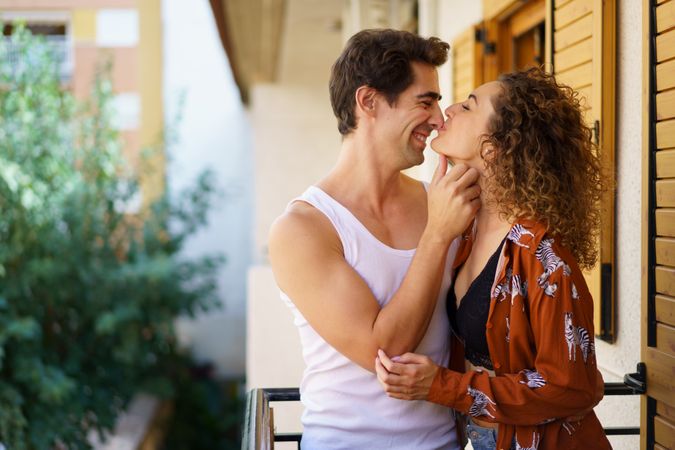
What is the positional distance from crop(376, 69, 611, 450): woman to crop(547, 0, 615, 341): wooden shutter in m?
0.55

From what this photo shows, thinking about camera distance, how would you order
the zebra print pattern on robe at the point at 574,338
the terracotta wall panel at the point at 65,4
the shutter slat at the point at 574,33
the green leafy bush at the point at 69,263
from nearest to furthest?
the zebra print pattern on robe at the point at 574,338 → the shutter slat at the point at 574,33 → the green leafy bush at the point at 69,263 → the terracotta wall panel at the point at 65,4

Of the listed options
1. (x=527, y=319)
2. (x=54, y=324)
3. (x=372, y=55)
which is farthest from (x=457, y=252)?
(x=54, y=324)

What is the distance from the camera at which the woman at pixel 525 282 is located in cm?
148

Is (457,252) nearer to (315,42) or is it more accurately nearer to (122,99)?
(315,42)

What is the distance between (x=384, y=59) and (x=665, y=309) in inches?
31.3

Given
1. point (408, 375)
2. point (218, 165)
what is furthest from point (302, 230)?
point (218, 165)

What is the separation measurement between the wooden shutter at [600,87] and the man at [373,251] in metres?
0.55

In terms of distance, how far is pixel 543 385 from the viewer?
4.85 feet

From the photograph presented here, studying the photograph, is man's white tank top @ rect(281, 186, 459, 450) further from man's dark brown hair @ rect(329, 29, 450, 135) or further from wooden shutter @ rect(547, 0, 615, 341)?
wooden shutter @ rect(547, 0, 615, 341)

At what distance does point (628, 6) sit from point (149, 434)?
29.3 ft

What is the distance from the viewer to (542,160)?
1.59 meters

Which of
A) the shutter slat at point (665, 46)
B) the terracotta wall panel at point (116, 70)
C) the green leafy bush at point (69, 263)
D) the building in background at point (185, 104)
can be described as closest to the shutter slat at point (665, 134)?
the shutter slat at point (665, 46)

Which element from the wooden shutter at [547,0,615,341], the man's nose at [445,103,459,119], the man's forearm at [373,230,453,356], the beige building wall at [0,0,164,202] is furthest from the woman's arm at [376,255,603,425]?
the beige building wall at [0,0,164,202]

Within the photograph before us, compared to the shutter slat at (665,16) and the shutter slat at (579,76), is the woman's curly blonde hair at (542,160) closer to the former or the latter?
the shutter slat at (665,16)
